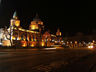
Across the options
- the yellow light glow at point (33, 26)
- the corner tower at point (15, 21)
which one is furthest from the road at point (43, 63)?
the yellow light glow at point (33, 26)

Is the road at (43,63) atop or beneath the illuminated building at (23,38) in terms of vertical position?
beneath

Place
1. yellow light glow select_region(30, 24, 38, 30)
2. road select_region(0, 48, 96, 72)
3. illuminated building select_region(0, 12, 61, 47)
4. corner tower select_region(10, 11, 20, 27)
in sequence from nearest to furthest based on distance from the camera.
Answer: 1. road select_region(0, 48, 96, 72)
2. illuminated building select_region(0, 12, 61, 47)
3. corner tower select_region(10, 11, 20, 27)
4. yellow light glow select_region(30, 24, 38, 30)

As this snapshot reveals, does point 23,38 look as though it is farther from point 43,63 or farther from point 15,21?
point 43,63

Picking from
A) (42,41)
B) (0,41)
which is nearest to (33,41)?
(42,41)

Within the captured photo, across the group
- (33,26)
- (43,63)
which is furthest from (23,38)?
(43,63)

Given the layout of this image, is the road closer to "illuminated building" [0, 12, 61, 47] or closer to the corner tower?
"illuminated building" [0, 12, 61, 47]

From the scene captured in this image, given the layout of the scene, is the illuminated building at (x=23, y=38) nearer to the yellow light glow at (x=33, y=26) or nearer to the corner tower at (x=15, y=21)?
the corner tower at (x=15, y=21)

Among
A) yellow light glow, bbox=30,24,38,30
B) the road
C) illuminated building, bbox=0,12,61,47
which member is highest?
yellow light glow, bbox=30,24,38,30

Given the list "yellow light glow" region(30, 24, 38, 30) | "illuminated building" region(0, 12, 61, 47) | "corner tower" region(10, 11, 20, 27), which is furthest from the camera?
"yellow light glow" region(30, 24, 38, 30)

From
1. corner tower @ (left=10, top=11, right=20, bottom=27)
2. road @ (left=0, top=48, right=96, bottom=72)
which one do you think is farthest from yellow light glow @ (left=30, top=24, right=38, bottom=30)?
road @ (left=0, top=48, right=96, bottom=72)

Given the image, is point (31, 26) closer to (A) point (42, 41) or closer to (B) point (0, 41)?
(A) point (42, 41)

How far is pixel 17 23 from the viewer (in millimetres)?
91438

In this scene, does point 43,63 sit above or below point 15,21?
below

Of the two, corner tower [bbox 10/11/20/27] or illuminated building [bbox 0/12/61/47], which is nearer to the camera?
illuminated building [bbox 0/12/61/47]
